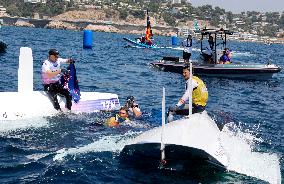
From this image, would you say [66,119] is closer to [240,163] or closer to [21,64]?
[21,64]

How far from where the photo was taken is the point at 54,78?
1708 centimetres

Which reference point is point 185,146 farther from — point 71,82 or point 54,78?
point 71,82

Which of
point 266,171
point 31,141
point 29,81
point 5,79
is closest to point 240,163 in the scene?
point 266,171

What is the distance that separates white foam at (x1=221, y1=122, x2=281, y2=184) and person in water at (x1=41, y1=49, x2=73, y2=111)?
659 cm

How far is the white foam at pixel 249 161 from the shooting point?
11.5 meters

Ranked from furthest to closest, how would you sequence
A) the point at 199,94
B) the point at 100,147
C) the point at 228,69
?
1. the point at 228,69
2. the point at 199,94
3. the point at 100,147

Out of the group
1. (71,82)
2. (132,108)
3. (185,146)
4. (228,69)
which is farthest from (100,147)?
(228,69)

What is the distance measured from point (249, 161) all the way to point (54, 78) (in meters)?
7.65

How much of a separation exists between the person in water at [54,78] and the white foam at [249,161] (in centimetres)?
659

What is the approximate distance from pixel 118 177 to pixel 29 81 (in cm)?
673

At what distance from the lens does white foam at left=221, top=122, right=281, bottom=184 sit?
37.9ft

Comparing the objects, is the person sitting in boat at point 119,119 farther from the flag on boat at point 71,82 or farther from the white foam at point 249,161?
the white foam at point 249,161

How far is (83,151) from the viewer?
42.3 ft

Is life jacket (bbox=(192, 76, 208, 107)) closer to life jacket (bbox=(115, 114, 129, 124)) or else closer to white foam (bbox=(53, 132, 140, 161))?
white foam (bbox=(53, 132, 140, 161))
